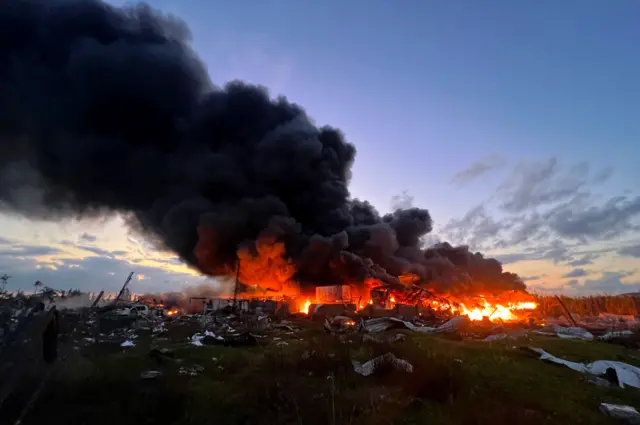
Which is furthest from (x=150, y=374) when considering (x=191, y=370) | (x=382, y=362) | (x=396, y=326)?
(x=396, y=326)

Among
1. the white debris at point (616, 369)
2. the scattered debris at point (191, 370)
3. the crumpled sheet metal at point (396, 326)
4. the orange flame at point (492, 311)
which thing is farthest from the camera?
the orange flame at point (492, 311)

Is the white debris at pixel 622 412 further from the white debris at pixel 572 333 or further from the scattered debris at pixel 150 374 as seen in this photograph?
the white debris at pixel 572 333

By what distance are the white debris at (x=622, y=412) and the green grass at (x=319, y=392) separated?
0.26 meters

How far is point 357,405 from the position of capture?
377 inches

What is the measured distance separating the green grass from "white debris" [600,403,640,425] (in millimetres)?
255

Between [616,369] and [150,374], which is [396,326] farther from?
[150,374]

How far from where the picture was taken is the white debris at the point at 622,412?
865 cm

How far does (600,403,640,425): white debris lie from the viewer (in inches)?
340

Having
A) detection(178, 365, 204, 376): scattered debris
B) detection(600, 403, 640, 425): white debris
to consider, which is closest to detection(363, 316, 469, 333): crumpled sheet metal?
detection(178, 365, 204, 376): scattered debris

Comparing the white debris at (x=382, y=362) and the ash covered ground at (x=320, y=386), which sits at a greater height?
the white debris at (x=382, y=362)

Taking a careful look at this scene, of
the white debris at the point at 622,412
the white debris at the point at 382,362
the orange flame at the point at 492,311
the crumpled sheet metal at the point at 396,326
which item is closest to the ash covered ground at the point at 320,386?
the white debris at the point at 382,362

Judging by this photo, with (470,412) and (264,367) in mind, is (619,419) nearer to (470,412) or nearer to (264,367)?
(470,412)

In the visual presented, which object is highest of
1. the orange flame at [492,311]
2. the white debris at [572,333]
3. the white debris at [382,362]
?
the orange flame at [492,311]

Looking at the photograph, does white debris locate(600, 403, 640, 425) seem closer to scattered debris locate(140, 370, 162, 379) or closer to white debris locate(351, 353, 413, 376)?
white debris locate(351, 353, 413, 376)
